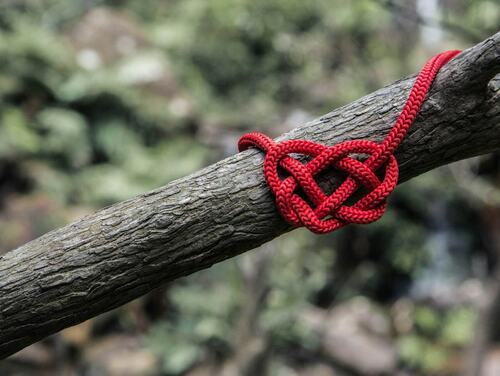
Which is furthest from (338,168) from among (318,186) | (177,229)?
(177,229)

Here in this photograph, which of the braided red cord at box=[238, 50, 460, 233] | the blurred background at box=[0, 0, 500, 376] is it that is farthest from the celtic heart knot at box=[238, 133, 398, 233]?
the blurred background at box=[0, 0, 500, 376]

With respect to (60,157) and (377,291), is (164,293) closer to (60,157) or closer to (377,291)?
(60,157)

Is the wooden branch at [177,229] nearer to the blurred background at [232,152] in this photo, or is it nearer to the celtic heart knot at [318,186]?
the celtic heart knot at [318,186]

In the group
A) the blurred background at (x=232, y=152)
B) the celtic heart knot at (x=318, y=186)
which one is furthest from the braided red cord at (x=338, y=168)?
the blurred background at (x=232, y=152)

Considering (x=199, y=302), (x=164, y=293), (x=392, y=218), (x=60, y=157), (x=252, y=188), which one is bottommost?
(x=252, y=188)

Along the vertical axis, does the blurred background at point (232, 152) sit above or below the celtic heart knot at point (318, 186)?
above

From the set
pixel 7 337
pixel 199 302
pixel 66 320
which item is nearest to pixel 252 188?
pixel 66 320
